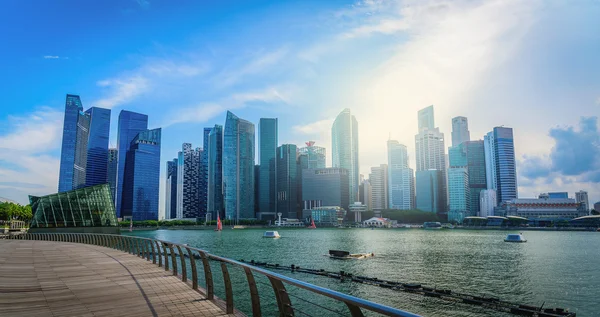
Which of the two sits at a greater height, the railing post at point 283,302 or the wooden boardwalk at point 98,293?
the railing post at point 283,302

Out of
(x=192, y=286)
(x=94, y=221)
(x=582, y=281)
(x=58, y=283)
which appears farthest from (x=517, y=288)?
(x=94, y=221)

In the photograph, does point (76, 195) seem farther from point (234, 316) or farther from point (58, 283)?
point (234, 316)

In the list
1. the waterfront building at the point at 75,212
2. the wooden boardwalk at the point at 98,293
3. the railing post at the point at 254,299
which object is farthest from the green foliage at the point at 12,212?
A: the railing post at the point at 254,299

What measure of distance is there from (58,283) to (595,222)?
23838cm

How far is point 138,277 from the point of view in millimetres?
13047

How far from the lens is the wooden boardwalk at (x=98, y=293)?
27.0 ft

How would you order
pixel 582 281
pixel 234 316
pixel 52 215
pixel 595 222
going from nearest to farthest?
pixel 234 316 → pixel 582 281 → pixel 52 215 → pixel 595 222

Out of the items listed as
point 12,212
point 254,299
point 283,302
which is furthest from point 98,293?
point 12,212

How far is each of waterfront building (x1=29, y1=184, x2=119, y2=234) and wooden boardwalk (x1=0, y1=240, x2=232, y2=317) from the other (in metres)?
75.5

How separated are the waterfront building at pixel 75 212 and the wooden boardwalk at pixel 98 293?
75510mm

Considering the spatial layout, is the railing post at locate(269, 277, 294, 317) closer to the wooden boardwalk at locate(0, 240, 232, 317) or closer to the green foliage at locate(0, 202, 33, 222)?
the wooden boardwalk at locate(0, 240, 232, 317)

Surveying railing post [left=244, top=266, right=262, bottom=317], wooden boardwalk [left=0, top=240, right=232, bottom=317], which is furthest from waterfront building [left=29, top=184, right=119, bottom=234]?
railing post [left=244, top=266, right=262, bottom=317]

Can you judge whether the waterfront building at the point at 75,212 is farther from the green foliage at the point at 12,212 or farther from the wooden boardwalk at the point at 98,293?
the wooden boardwalk at the point at 98,293

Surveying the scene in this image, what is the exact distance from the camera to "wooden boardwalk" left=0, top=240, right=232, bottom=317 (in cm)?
823
